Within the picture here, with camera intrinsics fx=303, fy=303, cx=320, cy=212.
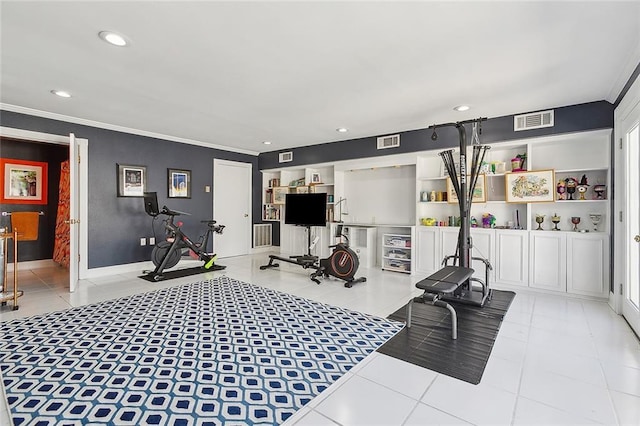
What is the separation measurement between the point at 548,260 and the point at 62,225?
810cm

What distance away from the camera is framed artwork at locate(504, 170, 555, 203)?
412cm

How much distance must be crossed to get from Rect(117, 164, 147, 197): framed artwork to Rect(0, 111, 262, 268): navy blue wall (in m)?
0.08

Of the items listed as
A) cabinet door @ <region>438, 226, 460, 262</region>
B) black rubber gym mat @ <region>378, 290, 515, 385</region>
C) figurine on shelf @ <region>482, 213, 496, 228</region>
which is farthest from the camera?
cabinet door @ <region>438, 226, 460, 262</region>

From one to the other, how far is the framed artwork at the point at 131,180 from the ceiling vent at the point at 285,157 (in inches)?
111

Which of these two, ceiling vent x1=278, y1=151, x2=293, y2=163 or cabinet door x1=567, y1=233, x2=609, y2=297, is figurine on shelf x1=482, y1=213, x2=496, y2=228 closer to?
cabinet door x1=567, y1=233, x2=609, y2=297

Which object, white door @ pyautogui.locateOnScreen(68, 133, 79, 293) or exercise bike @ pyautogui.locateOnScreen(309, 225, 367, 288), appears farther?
exercise bike @ pyautogui.locateOnScreen(309, 225, 367, 288)

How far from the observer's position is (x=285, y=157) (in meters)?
7.10

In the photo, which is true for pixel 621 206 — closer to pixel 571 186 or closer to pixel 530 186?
pixel 571 186

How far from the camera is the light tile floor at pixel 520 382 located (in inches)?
66.9

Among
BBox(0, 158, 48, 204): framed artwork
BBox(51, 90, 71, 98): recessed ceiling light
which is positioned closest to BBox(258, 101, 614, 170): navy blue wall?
BBox(51, 90, 71, 98): recessed ceiling light

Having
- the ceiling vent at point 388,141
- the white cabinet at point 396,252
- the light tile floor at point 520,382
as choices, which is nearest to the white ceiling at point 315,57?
the ceiling vent at point 388,141

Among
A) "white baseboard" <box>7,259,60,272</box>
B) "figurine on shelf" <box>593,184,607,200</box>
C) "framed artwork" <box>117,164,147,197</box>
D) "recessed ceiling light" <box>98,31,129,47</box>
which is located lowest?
Result: "white baseboard" <box>7,259,60,272</box>

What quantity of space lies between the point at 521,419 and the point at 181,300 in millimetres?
3511

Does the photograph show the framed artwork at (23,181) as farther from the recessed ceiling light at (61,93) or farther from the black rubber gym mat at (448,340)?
the black rubber gym mat at (448,340)
